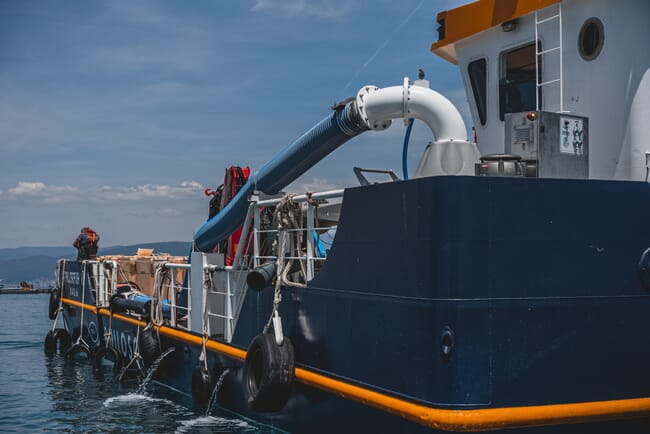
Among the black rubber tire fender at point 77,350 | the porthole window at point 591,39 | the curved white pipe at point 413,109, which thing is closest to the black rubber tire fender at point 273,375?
the curved white pipe at point 413,109

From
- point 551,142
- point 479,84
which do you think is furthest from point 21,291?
point 551,142

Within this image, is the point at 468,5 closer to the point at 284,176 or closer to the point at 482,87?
the point at 482,87

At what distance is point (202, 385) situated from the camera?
794 centimetres

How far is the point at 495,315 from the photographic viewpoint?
14.4 ft

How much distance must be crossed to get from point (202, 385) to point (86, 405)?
93.5 inches

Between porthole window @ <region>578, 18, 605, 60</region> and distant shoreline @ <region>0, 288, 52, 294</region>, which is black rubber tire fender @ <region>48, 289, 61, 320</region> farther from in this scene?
distant shoreline @ <region>0, 288, 52, 294</region>

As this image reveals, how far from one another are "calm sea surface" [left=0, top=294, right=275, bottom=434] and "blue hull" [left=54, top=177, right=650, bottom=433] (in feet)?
8.56

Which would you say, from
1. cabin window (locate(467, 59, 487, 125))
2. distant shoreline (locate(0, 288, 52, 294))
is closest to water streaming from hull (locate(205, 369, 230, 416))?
cabin window (locate(467, 59, 487, 125))

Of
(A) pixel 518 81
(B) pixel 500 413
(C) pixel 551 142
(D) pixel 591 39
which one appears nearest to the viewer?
(B) pixel 500 413

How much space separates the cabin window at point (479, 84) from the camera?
→ 6731 mm

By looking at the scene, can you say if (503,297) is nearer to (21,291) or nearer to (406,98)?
(406,98)

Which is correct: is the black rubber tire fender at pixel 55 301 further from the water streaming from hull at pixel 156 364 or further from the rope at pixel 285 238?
the rope at pixel 285 238

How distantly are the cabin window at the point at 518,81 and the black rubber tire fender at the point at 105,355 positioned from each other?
7.17 m

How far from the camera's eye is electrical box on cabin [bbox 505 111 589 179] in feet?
16.1
